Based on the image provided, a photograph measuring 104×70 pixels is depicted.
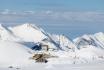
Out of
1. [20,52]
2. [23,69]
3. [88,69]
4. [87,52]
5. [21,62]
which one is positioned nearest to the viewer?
[88,69]

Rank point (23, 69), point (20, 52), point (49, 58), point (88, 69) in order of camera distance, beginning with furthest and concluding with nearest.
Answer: point (20, 52) < point (49, 58) < point (23, 69) < point (88, 69)

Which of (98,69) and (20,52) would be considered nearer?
(98,69)

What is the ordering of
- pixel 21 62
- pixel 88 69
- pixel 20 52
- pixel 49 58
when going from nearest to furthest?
pixel 88 69, pixel 21 62, pixel 49 58, pixel 20 52

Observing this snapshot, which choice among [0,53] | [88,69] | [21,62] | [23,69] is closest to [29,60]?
[21,62]

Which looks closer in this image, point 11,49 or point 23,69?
point 23,69

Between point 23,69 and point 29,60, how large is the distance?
24876 millimetres

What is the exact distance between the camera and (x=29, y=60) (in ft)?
325

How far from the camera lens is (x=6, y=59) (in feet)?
330

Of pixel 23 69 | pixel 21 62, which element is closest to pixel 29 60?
pixel 21 62

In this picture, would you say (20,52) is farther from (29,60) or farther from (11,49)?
(29,60)

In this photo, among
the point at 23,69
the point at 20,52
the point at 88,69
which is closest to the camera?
the point at 88,69

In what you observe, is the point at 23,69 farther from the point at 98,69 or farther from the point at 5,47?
the point at 5,47

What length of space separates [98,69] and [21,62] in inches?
1168

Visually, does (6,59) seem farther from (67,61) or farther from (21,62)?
(67,61)
